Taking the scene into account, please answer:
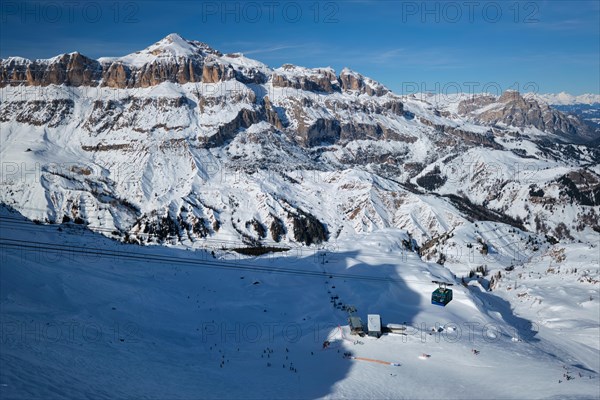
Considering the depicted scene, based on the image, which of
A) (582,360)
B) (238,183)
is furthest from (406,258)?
(238,183)

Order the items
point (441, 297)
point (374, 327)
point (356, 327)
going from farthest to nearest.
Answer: point (441, 297), point (356, 327), point (374, 327)

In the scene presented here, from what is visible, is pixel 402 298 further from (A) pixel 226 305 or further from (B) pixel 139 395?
(B) pixel 139 395

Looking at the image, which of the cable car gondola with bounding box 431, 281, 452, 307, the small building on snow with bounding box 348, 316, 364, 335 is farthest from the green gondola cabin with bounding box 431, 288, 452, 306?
the small building on snow with bounding box 348, 316, 364, 335

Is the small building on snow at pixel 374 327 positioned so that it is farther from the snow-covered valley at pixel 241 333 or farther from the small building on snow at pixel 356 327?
the snow-covered valley at pixel 241 333

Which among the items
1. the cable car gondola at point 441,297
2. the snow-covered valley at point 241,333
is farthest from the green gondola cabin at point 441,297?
the snow-covered valley at point 241,333

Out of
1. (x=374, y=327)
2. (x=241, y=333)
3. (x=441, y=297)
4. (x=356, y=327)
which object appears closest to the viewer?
(x=374, y=327)

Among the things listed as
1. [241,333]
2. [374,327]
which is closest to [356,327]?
[374,327]

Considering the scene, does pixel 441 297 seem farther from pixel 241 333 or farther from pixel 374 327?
pixel 241 333

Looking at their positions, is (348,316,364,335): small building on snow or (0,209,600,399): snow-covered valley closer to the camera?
(0,209,600,399): snow-covered valley

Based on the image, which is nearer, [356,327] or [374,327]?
[374,327]

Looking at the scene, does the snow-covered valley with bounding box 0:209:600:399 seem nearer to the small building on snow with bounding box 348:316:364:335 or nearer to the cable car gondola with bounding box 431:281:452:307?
the small building on snow with bounding box 348:316:364:335

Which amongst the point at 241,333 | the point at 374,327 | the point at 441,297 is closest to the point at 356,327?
the point at 374,327

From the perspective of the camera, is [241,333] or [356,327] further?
[241,333]

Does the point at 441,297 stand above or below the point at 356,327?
below
